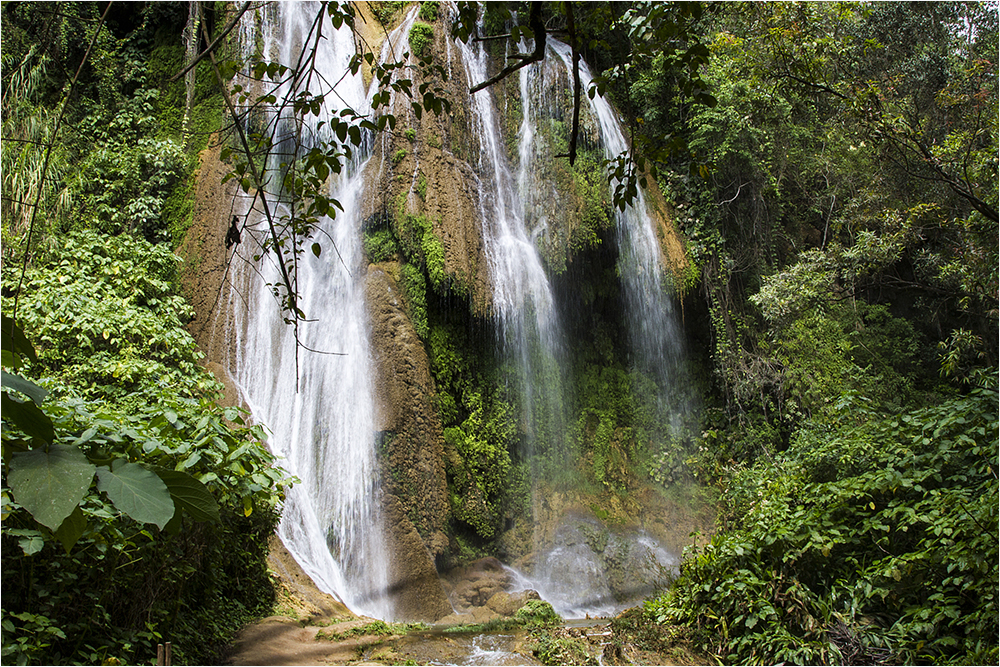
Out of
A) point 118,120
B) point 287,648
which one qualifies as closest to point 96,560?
point 287,648

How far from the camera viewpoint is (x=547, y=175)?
10195 millimetres

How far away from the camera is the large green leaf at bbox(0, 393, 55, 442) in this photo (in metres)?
1.04

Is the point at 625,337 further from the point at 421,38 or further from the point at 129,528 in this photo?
the point at 129,528

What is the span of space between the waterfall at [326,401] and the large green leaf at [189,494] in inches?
207

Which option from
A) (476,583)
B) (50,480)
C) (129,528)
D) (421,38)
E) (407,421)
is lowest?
(476,583)

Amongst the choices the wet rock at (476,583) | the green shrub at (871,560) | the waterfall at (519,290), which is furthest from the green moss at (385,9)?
the green shrub at (871,560)

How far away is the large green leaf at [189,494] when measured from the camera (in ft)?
3.78

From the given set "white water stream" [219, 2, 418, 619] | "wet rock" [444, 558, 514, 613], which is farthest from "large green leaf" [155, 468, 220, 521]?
"wet rock" [444, 558, 514, 613]

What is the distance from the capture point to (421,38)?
9391 millimetres

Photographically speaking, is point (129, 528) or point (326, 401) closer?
point (129, 528)

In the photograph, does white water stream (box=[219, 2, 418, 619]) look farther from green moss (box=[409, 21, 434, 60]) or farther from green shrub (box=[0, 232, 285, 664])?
green shrub (box=[0, 232, 285, 664])

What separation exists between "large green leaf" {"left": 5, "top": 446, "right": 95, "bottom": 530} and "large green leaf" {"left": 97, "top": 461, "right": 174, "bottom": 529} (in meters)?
0.04

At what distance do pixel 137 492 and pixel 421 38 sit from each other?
31.2 ft

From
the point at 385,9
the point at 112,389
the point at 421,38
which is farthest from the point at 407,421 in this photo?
the point at 385,9
